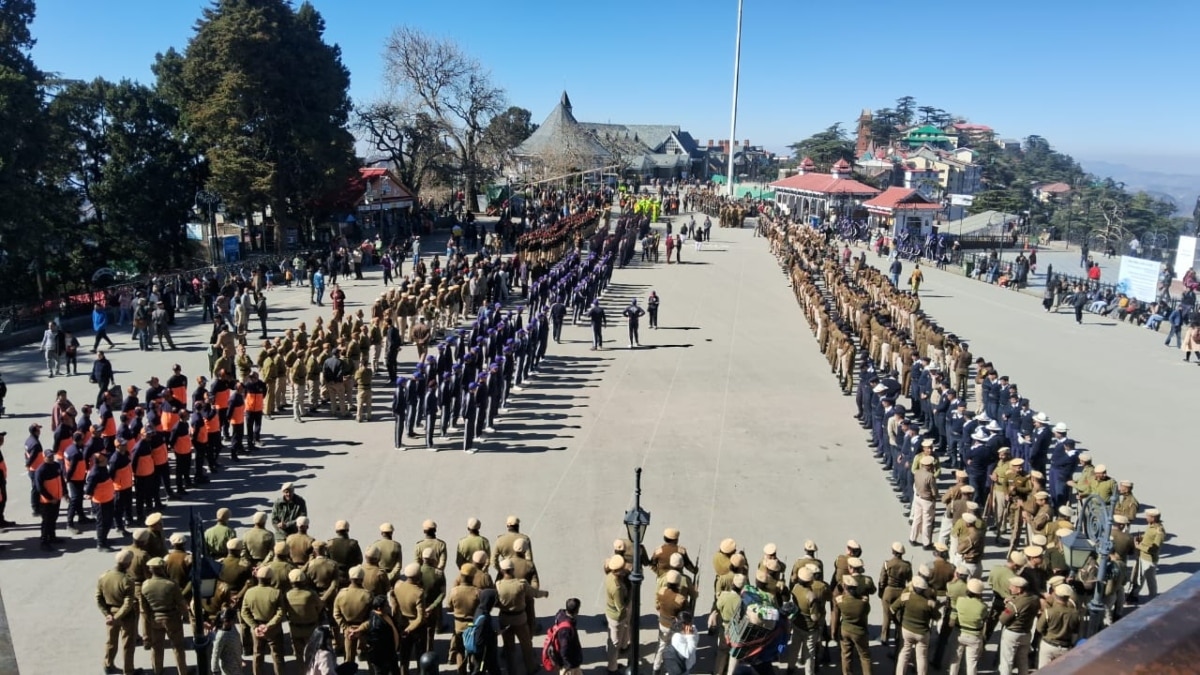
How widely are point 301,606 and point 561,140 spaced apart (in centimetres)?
6212

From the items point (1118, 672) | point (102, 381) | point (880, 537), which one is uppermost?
point (1118, 672)

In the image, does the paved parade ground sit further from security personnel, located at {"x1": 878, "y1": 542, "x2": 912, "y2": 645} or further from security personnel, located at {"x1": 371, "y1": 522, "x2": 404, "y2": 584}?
security personnel, located at {"x1": 371, "y1": 522, "x2": 404, "y2": 584}

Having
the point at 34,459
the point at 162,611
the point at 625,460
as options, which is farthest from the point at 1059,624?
the point at 34,459

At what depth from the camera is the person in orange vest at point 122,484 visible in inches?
403

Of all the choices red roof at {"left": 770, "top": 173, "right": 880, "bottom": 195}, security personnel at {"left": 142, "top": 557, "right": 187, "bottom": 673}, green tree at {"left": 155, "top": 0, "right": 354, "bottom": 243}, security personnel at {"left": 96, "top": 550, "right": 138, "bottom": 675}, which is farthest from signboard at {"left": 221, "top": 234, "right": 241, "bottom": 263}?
red roof at {"left": 770, "top": 173, "right": 880, "bottom": 195}

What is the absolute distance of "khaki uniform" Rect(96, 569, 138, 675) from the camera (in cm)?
762

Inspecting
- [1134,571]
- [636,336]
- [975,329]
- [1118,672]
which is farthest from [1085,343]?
[1118,672]

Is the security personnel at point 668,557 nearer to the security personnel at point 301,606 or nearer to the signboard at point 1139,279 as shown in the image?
the security personnel at point 301,606

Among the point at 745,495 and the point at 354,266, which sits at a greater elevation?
the point at 354,266

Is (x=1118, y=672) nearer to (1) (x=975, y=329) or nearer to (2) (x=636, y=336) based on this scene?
(2) (x=636, y=336)

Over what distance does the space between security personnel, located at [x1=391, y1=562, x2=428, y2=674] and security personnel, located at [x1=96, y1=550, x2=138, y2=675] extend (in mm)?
2333

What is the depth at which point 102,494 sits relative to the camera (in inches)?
393

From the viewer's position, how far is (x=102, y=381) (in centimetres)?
1539

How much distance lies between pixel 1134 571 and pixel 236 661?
31.8 ft
